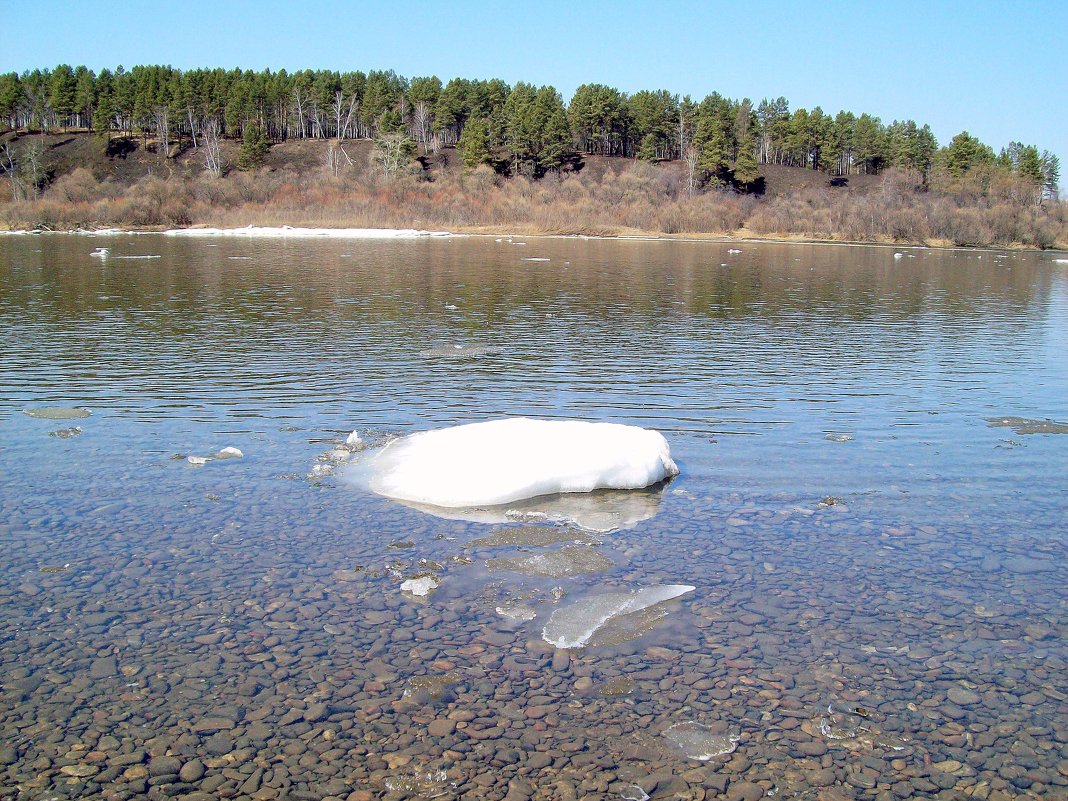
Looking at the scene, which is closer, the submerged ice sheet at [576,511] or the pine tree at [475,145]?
the submerged ice sheet at [576,511]

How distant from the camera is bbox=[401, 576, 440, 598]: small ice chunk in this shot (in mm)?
7578

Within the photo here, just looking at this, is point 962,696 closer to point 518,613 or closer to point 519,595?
point 518,613

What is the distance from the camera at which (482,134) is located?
11556cm

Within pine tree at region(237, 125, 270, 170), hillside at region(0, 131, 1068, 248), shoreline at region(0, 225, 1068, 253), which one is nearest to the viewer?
shoreline at region(0, 225, 1068, 253)

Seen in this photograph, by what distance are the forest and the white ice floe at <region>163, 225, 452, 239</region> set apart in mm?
18158

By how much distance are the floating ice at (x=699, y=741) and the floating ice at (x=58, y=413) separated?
11217mm

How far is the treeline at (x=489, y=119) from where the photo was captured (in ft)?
392

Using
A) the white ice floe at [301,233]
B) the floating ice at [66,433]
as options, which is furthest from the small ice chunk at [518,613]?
the white ice floe at [301,233]

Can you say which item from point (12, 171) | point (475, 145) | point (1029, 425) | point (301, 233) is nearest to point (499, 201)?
point (475, 145)

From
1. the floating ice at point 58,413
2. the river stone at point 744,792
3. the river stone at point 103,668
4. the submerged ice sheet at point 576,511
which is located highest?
the floating ice at point 58,413

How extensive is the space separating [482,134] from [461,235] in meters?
35.4

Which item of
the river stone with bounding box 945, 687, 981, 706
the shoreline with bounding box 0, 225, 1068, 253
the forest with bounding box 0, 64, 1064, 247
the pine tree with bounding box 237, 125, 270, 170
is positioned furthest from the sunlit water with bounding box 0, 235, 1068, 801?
the pine tree with bounding box 237, 125, 270, 170

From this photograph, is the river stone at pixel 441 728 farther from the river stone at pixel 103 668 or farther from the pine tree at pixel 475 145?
the pine tree at pixel 475 145

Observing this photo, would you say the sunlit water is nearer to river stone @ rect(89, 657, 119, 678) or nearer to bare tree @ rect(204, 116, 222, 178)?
river stone @ rect(89, 657, 119, 678)
